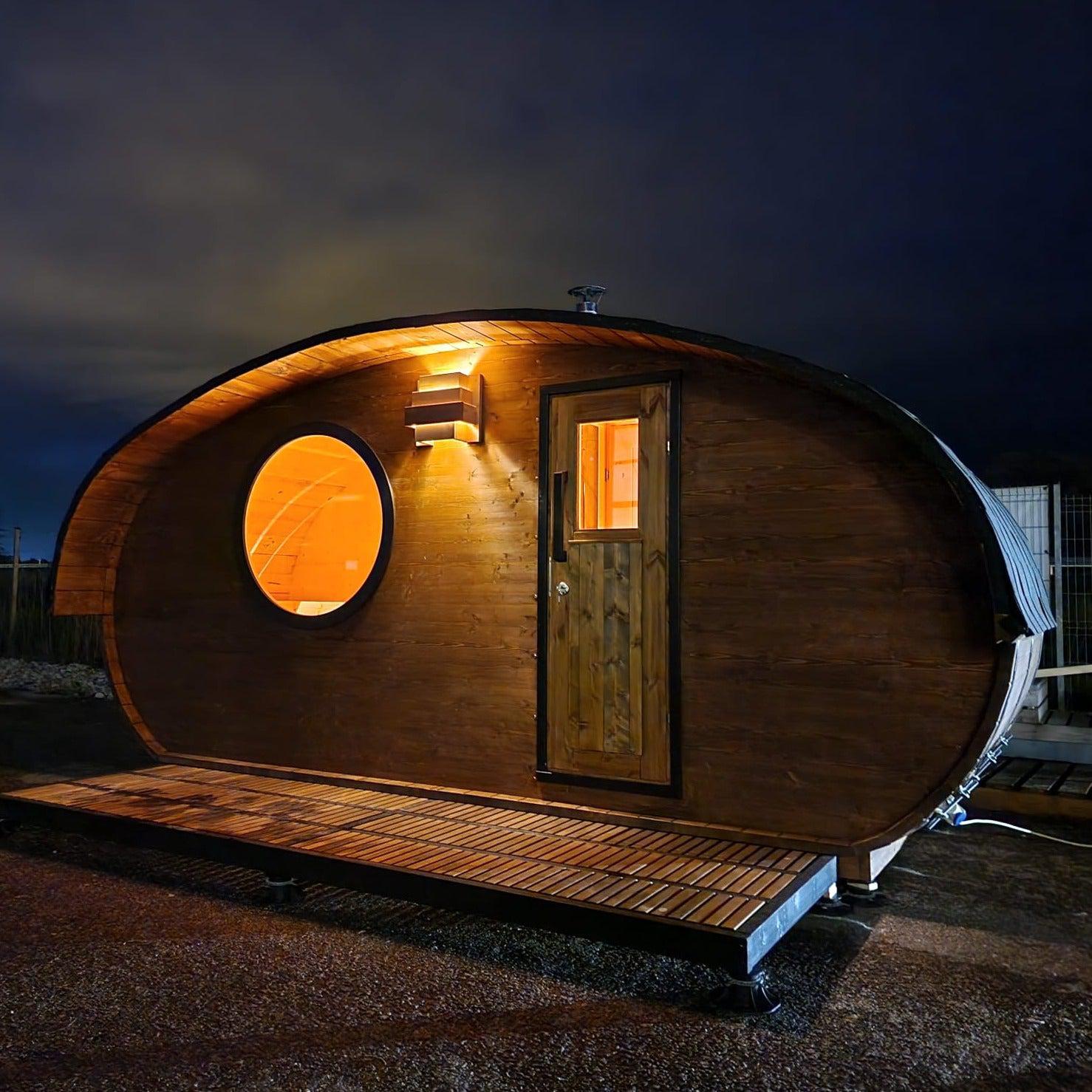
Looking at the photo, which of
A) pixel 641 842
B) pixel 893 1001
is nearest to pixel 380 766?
pixel 641 842

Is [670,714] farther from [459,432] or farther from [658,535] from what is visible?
[459,432]

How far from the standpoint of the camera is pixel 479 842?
4.09m

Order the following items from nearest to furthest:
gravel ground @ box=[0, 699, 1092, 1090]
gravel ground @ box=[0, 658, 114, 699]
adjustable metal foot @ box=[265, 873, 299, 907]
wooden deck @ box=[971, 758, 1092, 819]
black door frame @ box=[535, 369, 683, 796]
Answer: gravel ground @ box=[0, 699, 1092, 1090]
adjustable metal foot @ box=[265, 873, 299, 907]
black door frame @ box=[535, 369, 683, 796]
wooden deck @ box=[971, 758, 1092, 819]
gravel ground @ box=[0, 658, 114, 699]

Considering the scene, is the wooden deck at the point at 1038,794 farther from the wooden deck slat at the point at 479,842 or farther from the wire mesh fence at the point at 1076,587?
the wooden deck slat at the point at 479,842

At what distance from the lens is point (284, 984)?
319cm

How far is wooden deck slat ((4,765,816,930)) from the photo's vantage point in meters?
3.38

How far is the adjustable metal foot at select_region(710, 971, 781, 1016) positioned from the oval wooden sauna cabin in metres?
0.29

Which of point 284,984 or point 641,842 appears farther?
point 641,842

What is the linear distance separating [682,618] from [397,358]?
7.29 ft

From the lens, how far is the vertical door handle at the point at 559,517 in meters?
4.65

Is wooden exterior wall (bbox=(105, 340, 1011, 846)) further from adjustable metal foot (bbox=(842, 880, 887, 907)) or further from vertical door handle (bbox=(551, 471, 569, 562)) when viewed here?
adjustable metal foot (bbox=(842, 880, 887, 907))

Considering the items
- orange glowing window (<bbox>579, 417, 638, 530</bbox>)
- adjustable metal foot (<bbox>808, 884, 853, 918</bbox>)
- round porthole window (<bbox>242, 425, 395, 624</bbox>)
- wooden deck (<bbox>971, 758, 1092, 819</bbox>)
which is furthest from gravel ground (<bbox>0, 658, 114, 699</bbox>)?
wooden deck (<bbox>971, 758, 1092, 819</bbox>)

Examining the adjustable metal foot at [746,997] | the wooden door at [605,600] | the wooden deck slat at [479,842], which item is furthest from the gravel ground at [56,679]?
the adjustable metal foot at [746,997]

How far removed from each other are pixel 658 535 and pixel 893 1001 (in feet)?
6.99
